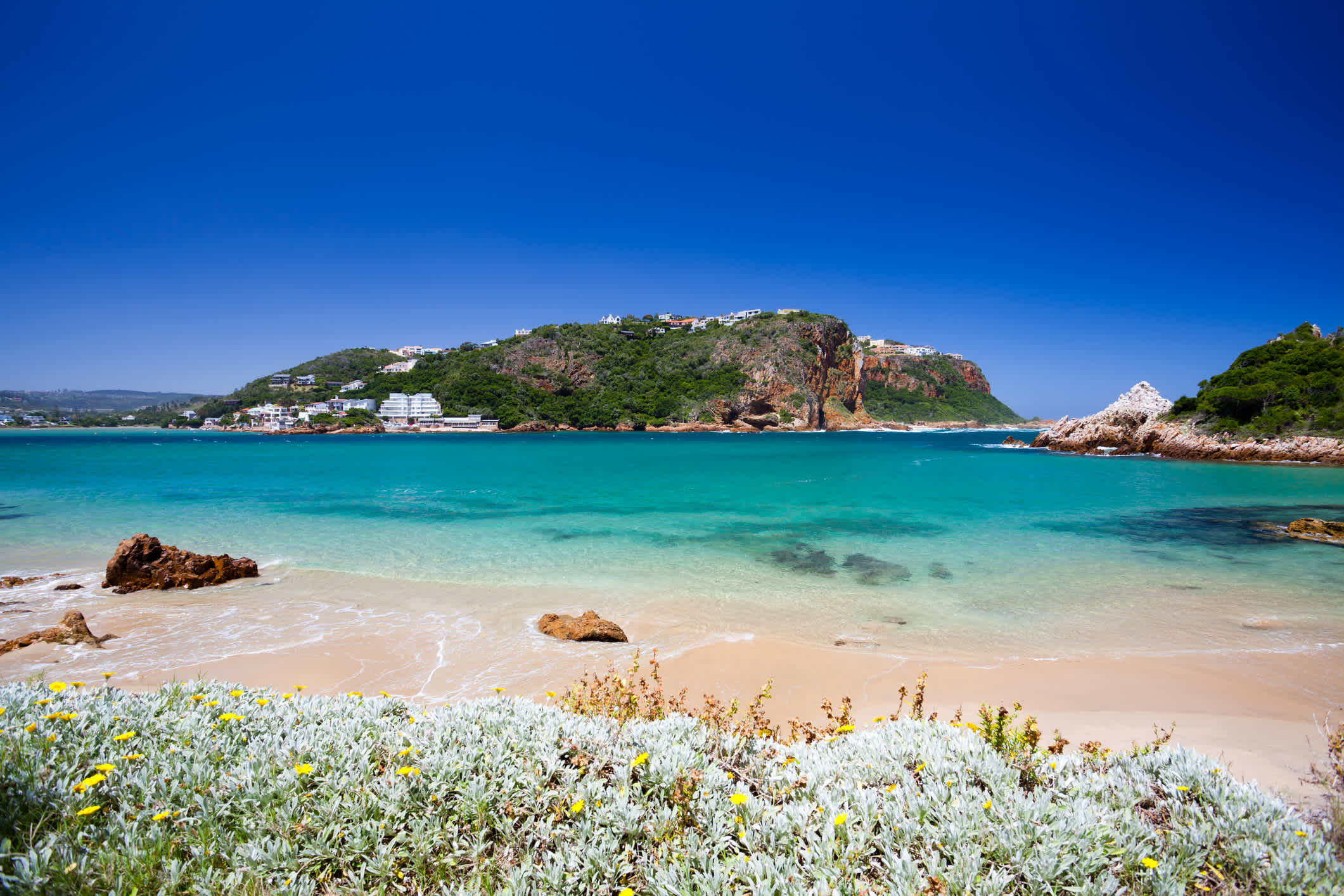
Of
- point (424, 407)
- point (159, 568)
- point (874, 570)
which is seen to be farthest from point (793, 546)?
point (424, 407)

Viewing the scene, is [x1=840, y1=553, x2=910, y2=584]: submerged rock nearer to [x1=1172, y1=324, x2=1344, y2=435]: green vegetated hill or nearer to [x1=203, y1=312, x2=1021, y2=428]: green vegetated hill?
[x1=1172, y1=324, x2=1344, y2=435]: green vegetated hill

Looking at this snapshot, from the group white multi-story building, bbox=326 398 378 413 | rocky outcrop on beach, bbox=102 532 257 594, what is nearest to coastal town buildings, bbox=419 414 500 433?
white multi-story building, bbox=326 398 378 413

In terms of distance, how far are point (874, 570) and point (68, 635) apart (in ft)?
46.5

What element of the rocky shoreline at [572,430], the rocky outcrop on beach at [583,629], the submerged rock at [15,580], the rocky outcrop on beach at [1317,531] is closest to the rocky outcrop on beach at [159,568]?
the submerged rock at [15,580]

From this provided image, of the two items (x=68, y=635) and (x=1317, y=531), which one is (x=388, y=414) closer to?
(x=68, y=635)

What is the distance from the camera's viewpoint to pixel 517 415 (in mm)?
114562

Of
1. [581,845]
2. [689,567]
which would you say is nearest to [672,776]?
[581,845]

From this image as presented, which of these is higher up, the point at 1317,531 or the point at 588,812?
the point at 588,812

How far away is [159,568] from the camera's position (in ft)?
36.2

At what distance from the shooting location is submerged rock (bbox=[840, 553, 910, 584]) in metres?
11.9

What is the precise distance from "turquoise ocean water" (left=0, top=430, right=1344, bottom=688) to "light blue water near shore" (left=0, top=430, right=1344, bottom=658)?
0.09 meters

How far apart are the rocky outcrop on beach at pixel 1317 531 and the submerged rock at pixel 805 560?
1425 cm

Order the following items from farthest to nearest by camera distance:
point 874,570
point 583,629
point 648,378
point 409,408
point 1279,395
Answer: point 648,378
point 409,408
point 1279,395
point 874,570
point 583,629

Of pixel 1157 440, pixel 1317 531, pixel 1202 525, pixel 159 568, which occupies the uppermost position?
pixel 1157 440
